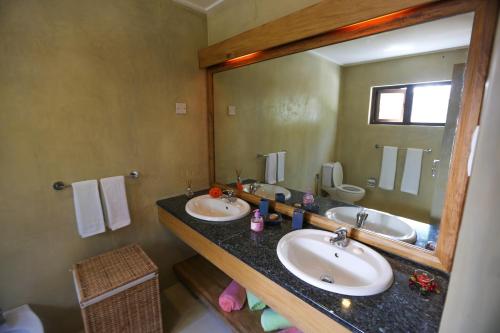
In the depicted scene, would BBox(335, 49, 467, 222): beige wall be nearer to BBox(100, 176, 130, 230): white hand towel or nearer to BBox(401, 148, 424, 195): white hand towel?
BBox(401, 148, 424, 195): white hand towel

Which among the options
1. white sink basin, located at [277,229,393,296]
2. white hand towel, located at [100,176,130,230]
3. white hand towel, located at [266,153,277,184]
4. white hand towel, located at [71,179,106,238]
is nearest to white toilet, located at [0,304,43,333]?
white hand towel, located at [71,179,106,238]

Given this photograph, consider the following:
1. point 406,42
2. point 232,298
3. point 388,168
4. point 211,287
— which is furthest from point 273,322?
point 406,42

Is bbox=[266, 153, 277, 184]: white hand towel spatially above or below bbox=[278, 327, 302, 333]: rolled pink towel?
above

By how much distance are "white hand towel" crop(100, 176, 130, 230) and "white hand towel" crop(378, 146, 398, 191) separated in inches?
67.4

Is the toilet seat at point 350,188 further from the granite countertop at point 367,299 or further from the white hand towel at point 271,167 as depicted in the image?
the white hand towel at point 271,167

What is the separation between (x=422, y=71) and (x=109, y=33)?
1.85 metres

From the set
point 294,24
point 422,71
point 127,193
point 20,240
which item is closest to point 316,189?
point 422,71

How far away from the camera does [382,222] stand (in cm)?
126

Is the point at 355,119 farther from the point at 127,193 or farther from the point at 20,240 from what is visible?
the point at 20,240

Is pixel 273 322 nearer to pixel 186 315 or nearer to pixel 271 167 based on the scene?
pixel 186 315

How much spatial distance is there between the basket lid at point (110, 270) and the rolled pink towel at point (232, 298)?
525 mm

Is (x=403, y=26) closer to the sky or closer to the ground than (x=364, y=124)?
closer to the sky

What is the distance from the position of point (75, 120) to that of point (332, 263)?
1770 mm

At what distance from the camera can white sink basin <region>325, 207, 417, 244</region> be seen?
1.16 m
